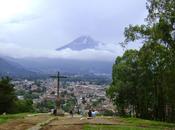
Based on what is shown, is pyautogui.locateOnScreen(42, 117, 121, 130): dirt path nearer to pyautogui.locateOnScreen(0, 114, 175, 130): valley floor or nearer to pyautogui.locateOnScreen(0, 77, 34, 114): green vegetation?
pyautogui.locateOnScreen(0, 114, 175, 130): valley floor

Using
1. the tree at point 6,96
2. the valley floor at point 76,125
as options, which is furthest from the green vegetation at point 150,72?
the tree at point 6,96

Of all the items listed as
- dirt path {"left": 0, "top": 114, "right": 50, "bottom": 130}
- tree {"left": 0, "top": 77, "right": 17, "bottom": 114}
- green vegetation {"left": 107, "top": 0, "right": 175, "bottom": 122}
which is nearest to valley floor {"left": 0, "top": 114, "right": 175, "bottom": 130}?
dirt path {"left": 0, "top": 114, "right": 50, "bottom": 130}

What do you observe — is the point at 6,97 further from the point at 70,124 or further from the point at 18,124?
the point at 70,124

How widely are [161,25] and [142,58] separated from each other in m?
7.09

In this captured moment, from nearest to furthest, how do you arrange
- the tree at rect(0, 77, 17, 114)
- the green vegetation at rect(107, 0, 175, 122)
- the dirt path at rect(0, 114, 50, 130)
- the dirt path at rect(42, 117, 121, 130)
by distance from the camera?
the dirt path at rect(0, 114, 50, 130) < the dirt path at rect(42, 117, 121, 130) < the green vegetation at rect(107, 0, 175, 122) < the tree at rect(0, 77, 17, 114)

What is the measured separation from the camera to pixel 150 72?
2571 inches

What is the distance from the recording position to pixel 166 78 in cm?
4938

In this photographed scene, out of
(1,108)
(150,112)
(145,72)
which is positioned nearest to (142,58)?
(145,72)

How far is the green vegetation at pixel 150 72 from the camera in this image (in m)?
40.0

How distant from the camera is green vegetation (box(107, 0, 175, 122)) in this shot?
4000 centimetres

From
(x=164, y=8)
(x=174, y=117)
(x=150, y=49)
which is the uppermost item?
(x=164, y=8)

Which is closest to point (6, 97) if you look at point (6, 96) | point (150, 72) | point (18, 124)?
point (6, 96)

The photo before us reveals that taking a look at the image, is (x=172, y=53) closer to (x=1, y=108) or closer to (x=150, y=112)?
(x=150, y=112)

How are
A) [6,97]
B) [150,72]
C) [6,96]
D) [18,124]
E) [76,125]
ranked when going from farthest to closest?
[6,96], [6,97], [150,72], [18,124], [76,125]
